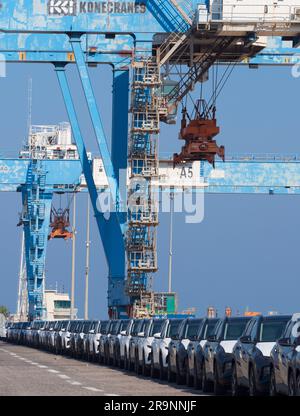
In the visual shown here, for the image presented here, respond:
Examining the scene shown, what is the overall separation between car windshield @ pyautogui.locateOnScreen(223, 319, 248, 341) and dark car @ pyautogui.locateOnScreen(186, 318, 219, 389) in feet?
2.47

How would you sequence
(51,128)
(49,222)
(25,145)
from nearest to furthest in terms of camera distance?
(49,222) < (25,145) < (51,128)

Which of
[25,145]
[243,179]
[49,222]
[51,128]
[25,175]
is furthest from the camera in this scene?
[51,128]

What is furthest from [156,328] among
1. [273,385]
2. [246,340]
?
[273,385]

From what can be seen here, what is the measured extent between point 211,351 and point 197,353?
126 centimetres

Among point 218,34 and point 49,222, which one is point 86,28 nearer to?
point 218,34

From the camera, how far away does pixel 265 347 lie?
19.8 meters

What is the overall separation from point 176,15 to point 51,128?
198 ft

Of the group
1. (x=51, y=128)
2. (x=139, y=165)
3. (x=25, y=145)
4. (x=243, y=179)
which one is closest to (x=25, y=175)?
(x=243, y=179)

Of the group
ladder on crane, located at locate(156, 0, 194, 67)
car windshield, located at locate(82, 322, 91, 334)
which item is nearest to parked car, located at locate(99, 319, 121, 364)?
car windshield, located at locate(82, 322, 91, 334)

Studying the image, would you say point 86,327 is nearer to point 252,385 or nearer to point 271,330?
point 271,330

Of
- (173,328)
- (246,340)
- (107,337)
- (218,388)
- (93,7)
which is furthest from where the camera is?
(93,7)

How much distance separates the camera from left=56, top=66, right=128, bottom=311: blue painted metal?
50.8 metres

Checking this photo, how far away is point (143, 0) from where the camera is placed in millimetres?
46281

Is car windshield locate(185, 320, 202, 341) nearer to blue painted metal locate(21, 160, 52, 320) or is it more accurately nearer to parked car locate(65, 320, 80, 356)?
parked car locate(65, 320, 80, 356)
